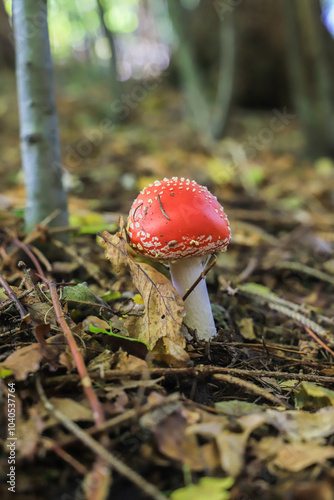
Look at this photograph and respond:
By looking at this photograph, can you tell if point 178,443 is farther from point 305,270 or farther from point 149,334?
point 305,270

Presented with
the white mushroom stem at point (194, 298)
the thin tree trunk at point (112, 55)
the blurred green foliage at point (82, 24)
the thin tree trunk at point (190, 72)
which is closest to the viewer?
the white mushroom stem at point (194, 298)

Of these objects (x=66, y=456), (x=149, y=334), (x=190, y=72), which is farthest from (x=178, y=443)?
(x=190, y=72)

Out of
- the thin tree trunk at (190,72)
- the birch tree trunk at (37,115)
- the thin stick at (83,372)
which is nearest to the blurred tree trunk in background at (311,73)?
the thin tree trunk at (190,72)

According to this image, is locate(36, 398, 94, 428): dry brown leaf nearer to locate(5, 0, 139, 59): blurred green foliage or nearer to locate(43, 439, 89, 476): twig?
locate(43, 439, 89, 476): twig

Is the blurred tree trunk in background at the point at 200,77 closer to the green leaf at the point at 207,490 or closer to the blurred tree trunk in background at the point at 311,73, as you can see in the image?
the blurred tree trunk in background at the point at 311,73

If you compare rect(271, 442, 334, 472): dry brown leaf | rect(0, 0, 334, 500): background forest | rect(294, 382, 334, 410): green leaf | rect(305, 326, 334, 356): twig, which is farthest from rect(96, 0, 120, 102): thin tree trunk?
rect(271, 442, 334, 472): dry brown leaf

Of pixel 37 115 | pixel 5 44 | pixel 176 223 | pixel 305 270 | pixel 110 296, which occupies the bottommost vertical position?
pixel 305 270
